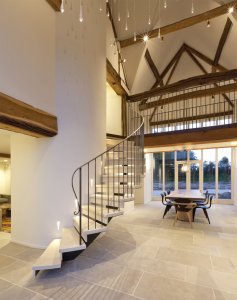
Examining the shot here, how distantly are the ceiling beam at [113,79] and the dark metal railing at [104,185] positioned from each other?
247cm

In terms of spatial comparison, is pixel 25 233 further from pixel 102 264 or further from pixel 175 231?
pixel 175 231

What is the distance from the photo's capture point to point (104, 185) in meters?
4.30

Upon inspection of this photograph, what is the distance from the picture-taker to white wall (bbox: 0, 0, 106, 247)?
327 centimetres

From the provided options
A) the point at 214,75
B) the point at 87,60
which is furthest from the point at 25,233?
→ the point at 214,75

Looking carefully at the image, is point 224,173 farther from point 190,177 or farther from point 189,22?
point 189,22

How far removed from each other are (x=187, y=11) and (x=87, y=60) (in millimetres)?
4960

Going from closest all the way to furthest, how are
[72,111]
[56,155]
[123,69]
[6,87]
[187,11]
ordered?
[6,87]
[56,155]
[72,111]
[187,11]
[123,69]

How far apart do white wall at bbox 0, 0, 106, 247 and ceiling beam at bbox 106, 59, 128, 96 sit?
6.16ft

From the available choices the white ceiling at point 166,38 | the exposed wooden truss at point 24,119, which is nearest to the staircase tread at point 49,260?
the exposed wooden truss at point 24,119

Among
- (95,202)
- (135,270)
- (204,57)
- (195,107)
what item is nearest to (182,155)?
(195,107)

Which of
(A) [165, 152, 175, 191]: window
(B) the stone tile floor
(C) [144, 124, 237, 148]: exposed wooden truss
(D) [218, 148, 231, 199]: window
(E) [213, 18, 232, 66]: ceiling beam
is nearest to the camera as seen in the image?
(B) the stone tile floor

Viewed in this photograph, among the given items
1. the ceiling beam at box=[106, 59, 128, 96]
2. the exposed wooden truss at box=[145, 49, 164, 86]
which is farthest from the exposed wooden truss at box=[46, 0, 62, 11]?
the exposed wooden truss at box=[145, 49, 164, 86]

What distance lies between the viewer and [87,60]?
15.0 ft

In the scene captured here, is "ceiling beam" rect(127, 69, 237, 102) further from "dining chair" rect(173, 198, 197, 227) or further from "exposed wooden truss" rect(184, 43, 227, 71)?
"dining chair" rect(173, 198, 197, 227)
